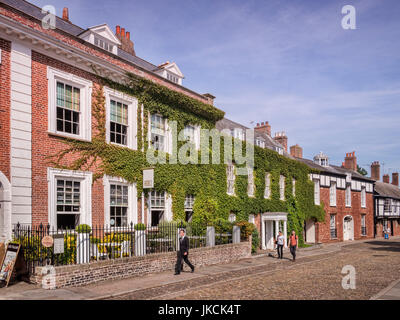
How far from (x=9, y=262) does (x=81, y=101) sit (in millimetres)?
6798

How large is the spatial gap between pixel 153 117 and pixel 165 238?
621cm

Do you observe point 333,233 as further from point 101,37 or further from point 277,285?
point 101,37

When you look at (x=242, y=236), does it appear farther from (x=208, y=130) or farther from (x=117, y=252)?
(x=117, y=252)

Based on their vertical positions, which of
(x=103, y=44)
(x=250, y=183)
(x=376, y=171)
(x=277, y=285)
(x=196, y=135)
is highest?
(x=103, y=44)

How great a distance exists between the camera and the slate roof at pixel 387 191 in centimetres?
4818

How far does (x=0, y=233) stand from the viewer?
1250 centimetres

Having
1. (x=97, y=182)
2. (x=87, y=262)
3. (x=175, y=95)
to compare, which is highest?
(x=175, y=95)

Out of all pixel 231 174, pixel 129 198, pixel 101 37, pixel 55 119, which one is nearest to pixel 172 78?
pixel 101 37

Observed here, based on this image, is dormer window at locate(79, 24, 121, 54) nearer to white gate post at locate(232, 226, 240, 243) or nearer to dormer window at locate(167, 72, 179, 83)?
dormer window at locate(167, 72, 179, 83)

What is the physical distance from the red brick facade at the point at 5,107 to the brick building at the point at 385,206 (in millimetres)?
44448

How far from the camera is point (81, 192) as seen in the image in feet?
49.0

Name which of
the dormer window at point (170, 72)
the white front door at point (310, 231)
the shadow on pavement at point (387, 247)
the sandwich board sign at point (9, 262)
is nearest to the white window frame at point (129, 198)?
the sandwich board sign at point (9, 262)

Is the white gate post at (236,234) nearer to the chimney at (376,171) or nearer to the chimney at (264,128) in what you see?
the chimney at (264,128)
